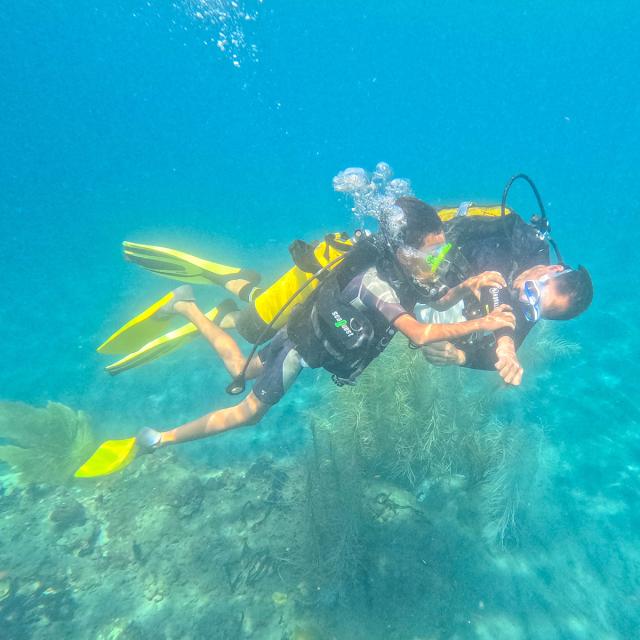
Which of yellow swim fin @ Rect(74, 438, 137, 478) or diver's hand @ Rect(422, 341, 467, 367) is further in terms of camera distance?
yellow swim fin @ Rect(74, 438, 137, 478)

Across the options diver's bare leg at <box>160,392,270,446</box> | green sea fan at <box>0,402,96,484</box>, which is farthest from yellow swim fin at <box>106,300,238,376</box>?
green sea fan at <box>0,402,96,484</box>

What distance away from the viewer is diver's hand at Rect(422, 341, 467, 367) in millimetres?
3902

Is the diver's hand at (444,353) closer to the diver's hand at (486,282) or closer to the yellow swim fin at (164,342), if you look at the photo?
the diver's hand at (486,282)

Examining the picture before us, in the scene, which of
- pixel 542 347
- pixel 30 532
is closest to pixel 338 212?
pixel 542 347

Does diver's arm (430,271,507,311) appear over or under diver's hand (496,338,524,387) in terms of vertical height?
over

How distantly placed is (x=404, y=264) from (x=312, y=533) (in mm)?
3639

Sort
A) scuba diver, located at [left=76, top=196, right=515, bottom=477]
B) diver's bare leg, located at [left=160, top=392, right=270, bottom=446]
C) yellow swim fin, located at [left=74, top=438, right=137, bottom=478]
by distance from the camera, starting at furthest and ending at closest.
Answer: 1. yellow swim fin, located at [left=74, top=438, right=137, bottom=478]
2. diver's bare leg, located at [left=160, top=392, right=270, bottom=446]
3. scuba diver, located at [left=76, top=196, right=515, bottom=477]

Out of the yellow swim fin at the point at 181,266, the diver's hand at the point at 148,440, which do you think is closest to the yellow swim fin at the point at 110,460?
the diver's hand at the point at 148,440

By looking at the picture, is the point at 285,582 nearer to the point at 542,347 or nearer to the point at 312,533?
the point at 312,533

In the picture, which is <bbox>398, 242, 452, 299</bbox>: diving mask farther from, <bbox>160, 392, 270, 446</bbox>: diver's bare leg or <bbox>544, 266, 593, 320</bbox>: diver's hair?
<bbox>160, 392, 270, 446</bbox>: diver's bare leg

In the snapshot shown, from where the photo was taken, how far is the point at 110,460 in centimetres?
520

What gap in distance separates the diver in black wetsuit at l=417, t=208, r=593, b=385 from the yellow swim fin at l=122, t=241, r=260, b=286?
11.4ft

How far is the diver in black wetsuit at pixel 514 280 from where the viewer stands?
12.9ft

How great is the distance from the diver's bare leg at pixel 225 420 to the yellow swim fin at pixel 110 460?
61cm
